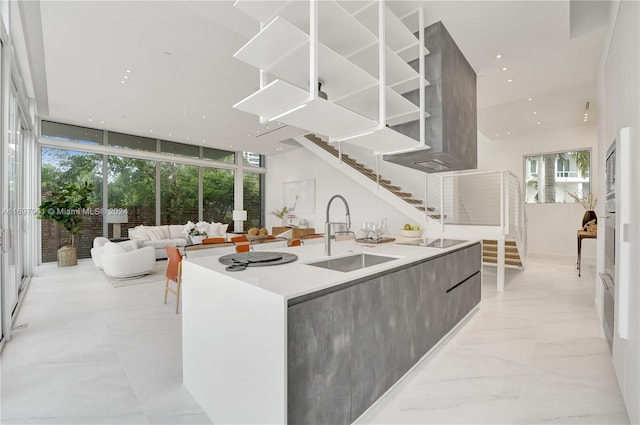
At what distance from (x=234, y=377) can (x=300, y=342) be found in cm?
48

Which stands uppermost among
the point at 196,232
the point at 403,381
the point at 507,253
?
the point at 196,232

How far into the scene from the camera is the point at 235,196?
32.8 ft

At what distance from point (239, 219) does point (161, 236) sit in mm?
2095

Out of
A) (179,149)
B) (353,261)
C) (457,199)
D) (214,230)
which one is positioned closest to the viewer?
Answer: (353,261)

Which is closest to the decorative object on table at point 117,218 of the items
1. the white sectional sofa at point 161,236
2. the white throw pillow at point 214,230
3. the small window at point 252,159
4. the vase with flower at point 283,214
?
the white sectional sofa at point 161,236

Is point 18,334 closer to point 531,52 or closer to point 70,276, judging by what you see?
point 70,276

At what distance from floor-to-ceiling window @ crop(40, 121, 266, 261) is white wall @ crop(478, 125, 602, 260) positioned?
25.4 ft

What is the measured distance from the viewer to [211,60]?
379cm

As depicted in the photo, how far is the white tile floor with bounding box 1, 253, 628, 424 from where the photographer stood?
170 centimetres

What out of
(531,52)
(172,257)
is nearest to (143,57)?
(172,257)

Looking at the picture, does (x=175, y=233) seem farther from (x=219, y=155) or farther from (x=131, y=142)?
(x=219, y=155)

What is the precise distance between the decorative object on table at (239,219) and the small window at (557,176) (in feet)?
24.6

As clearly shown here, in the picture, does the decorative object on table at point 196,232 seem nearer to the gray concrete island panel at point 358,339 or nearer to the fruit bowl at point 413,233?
the fruit bowl at point 413,233

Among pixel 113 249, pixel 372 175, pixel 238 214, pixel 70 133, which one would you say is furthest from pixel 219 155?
pixel 113 249
